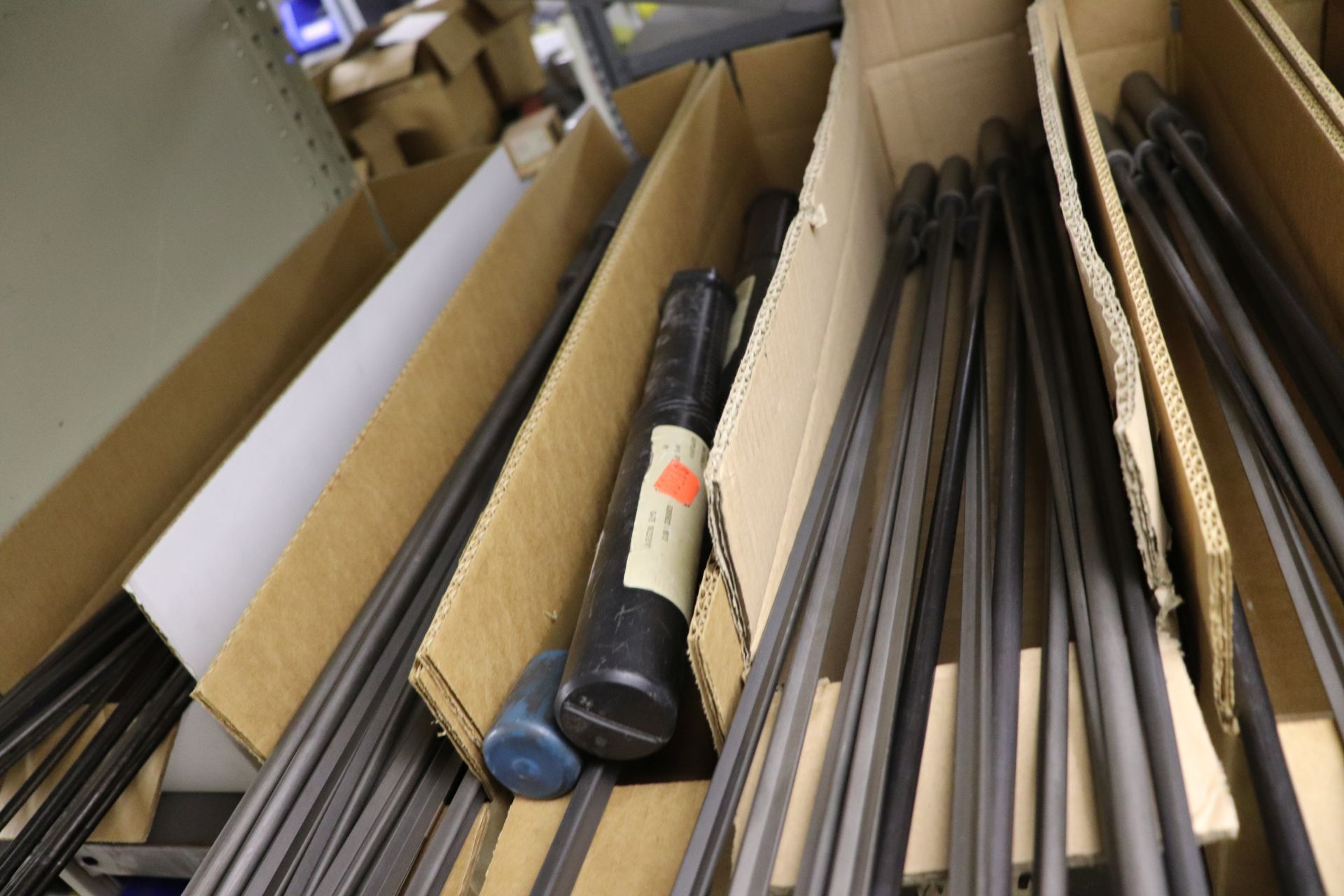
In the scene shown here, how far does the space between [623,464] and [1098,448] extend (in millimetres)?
482

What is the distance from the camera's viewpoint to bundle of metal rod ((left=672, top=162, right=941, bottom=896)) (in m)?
0.67

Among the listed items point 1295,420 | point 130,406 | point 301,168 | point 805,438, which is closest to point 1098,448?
point 1295,420

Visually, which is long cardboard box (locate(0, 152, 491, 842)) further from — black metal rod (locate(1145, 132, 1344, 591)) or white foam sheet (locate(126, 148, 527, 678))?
black metal rod (locate(1145, 132, 1344, 591))

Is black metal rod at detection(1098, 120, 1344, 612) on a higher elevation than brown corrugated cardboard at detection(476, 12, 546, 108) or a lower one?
lower

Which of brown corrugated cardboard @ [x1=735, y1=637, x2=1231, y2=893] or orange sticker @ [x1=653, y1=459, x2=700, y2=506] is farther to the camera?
orange sticker @ [x1=653, y1=459, x2=700, y2=506]

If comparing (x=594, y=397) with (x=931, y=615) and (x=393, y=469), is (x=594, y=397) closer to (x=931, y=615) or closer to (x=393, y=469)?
(x=393, y=469)

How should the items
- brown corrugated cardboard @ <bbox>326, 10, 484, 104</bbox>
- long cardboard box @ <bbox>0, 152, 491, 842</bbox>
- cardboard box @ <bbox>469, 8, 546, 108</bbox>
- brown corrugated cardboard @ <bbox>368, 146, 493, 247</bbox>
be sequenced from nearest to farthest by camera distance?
1. long cardboard box @ <bbox>0, 152, 491, 842</bbox>
2. brown corrugated cardboard @ <bbox>368, 146, 493, 247</bbox>
3. brown corrugated cardboard @ <bbox>326, 10, 484, 104</bbox>
4. cardboard box @ <bbox>469, 8, 546, 108</bbox>

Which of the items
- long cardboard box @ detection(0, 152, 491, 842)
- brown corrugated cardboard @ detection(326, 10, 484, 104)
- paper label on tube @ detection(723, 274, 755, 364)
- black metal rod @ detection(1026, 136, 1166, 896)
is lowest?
black metal rod @ detection(1026, 136, 1166, 896)

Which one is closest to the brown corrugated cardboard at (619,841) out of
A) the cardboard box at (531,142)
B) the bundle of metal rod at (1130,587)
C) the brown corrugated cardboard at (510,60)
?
the bundle of metal rod at (1130,587)

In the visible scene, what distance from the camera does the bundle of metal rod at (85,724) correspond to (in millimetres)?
921

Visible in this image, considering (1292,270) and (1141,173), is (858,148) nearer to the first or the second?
(1141,173)

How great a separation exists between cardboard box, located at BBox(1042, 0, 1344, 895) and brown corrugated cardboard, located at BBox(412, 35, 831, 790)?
1.78 feet

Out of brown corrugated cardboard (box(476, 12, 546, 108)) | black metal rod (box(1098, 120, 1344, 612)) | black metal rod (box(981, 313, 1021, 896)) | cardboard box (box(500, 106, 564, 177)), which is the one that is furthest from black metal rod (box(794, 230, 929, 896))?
brown corrugated cardboard (box(476, 12, 546, 108))

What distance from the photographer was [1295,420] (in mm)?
809
